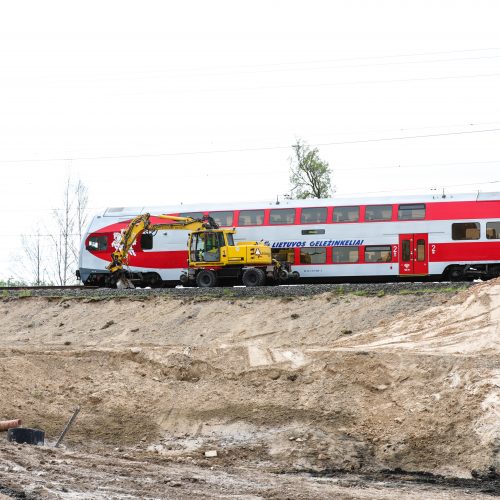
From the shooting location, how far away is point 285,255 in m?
41.5

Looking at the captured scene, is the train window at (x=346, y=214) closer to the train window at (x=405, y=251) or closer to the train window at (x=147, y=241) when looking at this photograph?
the train window at (x=405, y=251)

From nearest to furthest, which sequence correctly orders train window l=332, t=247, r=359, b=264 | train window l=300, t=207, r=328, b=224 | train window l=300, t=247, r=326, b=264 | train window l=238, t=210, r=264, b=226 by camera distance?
train window l=332, t=247, r=359, b=264 < train window l=300, t=247, r=326, b=264 < train window l=300, t=207, r=328, b=224 < train window l=238, t=210, r=264, b=226

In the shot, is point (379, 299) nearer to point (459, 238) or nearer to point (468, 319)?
point (468, 319)

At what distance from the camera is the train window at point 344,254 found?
133 feet

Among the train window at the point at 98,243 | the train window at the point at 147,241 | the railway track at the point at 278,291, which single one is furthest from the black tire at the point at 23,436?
the train window at the point at 98,243

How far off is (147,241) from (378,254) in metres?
10.3

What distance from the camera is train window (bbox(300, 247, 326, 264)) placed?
41.0 meters

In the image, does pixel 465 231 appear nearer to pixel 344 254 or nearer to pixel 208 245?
pixel 344 254

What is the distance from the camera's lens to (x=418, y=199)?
40.4 m

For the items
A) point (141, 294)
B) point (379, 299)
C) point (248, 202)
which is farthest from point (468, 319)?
point (248, 202)

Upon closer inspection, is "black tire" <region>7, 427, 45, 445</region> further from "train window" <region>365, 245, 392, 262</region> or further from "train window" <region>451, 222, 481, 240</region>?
"train window" <region>451, 222, 481, 240</region>

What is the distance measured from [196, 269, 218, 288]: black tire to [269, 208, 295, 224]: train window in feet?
13.7

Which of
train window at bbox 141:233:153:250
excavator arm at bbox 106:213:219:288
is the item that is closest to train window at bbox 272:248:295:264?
excavator arm at bbox 106:213:219:288

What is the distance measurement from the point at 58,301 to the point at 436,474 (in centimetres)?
2125
